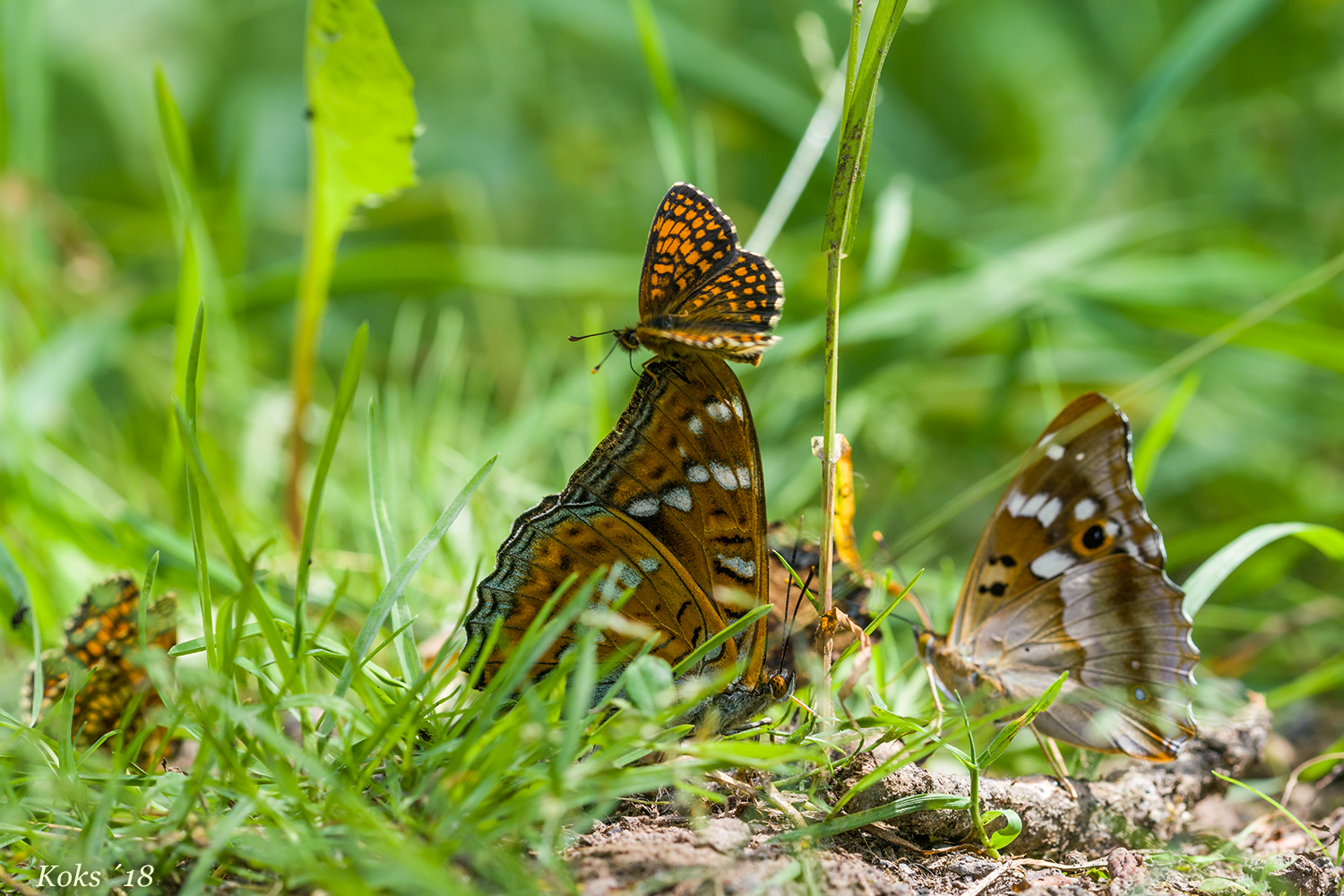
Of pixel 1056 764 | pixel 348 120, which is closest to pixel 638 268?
pixel 348 120

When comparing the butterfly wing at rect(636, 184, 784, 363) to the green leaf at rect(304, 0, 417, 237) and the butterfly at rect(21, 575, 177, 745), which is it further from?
the butterfly at rect(21, 575, 177, 745)

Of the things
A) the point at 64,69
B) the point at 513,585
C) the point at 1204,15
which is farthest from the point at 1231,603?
the point at 64,69

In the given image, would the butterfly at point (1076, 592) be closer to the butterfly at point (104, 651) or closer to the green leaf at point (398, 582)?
the green leaf at point (398, 582)

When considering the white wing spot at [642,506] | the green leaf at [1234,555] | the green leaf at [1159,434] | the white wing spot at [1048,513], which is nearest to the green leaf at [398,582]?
the white wing spot at [642,506]

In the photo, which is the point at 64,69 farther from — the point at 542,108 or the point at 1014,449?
the point at 1014,449

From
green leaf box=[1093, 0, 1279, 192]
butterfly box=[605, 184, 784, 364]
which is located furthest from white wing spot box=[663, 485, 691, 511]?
green leaf box=[1093, 0, 1279, 192]

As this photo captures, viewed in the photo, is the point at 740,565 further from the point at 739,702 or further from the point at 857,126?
the point at 857,126
